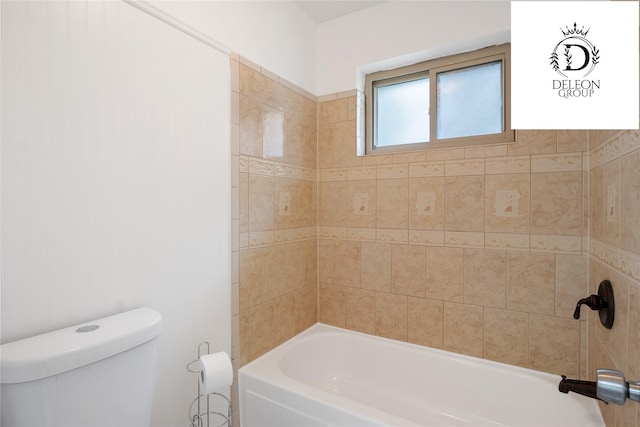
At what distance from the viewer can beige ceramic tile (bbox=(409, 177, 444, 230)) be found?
5.85 ft

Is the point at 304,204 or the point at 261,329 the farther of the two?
the point at 304,204

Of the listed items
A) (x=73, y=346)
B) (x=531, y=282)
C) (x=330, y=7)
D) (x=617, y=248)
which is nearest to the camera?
(x=73, y=346)

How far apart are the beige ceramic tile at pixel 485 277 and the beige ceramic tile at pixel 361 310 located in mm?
571

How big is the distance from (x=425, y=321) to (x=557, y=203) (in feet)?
3.03

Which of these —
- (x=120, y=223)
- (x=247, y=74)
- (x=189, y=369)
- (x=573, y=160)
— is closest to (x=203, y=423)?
(x=189, y=369)

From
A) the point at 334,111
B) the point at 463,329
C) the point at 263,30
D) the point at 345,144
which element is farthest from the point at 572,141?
the point at 263,30

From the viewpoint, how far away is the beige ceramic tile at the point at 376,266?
1.95 meters

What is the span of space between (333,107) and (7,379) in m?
1.95

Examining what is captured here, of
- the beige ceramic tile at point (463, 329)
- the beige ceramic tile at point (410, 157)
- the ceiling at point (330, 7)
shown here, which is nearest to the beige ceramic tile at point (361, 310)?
the beige ceramic tile at point (463, 329)

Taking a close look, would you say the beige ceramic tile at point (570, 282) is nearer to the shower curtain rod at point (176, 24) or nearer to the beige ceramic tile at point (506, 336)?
the beige ceramic tile at point (506, 336)

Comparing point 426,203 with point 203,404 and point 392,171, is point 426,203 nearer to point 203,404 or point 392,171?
point 392,171

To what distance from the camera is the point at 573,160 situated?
1.47 meters

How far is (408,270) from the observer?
1.88 metres

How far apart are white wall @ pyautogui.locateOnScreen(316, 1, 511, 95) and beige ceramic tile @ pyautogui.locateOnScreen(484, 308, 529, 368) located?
4.83 feet
